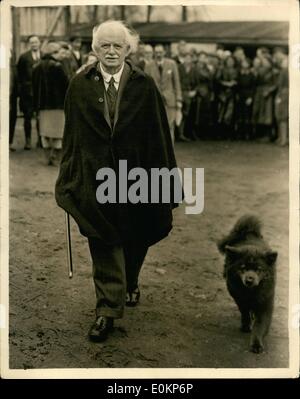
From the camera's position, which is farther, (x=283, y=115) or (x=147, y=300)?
(x=283, y=115)

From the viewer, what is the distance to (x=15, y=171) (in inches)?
155

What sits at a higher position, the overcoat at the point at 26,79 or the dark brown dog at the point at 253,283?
the overcoat at the point at 26,79

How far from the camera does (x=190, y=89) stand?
21.8 feet

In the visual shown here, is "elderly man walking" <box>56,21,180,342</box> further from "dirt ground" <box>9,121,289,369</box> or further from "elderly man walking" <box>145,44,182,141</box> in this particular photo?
"elderly man walking" <box>145,44,182,141</box>

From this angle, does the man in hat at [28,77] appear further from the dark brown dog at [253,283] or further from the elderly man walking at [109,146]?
the dark brown dog at [253,283]

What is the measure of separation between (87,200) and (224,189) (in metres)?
2.18

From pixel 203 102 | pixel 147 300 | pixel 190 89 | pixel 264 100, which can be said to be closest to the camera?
pixel 147 300

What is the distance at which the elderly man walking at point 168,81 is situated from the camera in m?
5.02

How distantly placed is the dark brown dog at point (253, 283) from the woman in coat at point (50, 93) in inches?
85.6

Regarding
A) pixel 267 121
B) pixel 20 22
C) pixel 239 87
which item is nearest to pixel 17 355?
pixel 20 22

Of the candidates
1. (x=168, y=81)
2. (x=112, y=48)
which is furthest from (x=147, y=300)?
(x=168, y=81)

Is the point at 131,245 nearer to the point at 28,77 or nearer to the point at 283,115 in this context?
the point at 283,115

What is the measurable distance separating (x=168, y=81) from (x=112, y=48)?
2.21m

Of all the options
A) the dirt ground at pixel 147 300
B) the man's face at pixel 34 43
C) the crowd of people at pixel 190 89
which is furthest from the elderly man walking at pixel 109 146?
the man's face at pixel 34 43
